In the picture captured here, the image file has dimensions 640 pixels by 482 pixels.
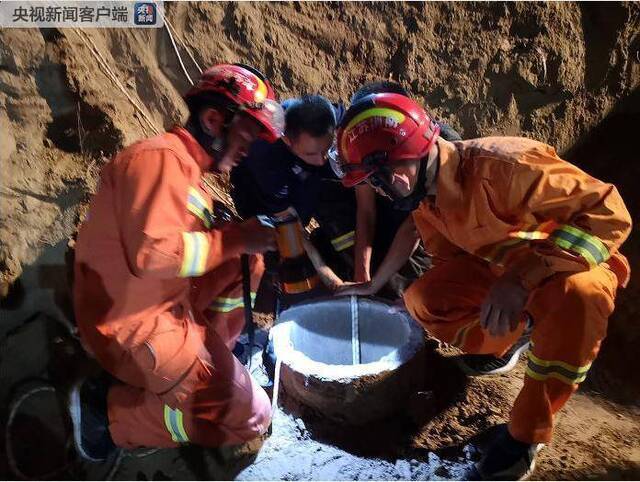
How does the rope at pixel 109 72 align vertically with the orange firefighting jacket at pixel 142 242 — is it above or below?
above

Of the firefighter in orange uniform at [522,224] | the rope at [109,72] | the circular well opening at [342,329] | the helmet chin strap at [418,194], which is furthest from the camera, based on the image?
the circular well opening at [342,329]

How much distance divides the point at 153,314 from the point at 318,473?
85cm

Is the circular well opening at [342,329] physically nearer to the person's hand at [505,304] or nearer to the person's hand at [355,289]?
the person's hand at [355,289]

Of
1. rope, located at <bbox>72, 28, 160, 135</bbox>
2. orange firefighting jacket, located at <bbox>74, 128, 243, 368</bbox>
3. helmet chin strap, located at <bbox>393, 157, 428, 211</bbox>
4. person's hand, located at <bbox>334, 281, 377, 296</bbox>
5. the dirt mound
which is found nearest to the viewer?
orange firefighting jacket, located at <bbox>74, 128, 243, 368</bbox>

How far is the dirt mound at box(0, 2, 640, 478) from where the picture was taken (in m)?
1.93

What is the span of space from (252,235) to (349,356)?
1083 millimetres

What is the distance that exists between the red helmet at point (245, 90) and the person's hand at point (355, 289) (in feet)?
3.43

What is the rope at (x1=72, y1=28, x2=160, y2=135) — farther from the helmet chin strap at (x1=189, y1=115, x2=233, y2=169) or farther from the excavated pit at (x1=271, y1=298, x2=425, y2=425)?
the excavated pit at (x1=271, y1=298, x2=425, y2=425)

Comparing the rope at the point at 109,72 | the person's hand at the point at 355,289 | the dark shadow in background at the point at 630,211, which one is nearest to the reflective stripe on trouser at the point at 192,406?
the person's hand at the point at 355,289

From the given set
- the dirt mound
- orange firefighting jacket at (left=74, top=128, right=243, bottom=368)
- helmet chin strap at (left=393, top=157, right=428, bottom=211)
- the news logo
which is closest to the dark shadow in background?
the dirt mound

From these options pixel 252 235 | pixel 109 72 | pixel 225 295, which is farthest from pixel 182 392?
pixel 109 72

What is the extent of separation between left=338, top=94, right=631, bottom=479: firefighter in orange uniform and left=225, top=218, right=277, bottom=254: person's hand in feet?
1.23

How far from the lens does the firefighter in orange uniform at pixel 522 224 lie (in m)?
1.68

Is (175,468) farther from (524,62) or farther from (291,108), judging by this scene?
(524,62)
